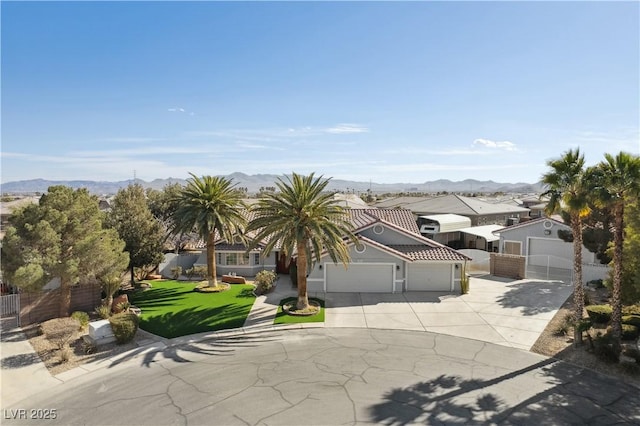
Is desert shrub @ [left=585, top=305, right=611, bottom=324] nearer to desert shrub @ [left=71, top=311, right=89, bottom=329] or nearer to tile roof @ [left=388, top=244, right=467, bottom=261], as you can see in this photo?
tile roof @ [left=388, top=244, right=467, bottom=261]

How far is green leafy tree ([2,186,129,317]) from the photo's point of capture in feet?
59.1

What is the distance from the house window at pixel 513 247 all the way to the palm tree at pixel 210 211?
23185 mm

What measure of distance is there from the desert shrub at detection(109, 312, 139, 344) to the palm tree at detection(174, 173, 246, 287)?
28.0ft

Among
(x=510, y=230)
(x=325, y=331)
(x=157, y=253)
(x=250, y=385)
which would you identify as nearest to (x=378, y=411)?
(x=250, y=385)

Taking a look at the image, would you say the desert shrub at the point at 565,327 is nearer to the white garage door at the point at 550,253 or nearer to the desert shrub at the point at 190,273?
the white garage door at the point at 550,253

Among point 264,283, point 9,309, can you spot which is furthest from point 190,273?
point 9,309

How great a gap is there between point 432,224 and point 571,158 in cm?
2294

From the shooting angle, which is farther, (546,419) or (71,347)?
(71,347)

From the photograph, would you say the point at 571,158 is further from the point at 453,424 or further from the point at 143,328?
the point at 143,328

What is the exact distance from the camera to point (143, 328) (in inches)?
768

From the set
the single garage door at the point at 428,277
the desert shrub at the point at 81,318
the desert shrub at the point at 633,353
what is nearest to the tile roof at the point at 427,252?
the single garage door at the point at 428,277

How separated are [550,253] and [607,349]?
18.9 m

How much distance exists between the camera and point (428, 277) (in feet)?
86.1

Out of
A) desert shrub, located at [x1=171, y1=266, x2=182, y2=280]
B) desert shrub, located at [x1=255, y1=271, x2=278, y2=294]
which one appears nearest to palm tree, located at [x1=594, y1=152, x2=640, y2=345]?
desert shrub, located at [x1=255, y1=271, x2=278, y2=294]
